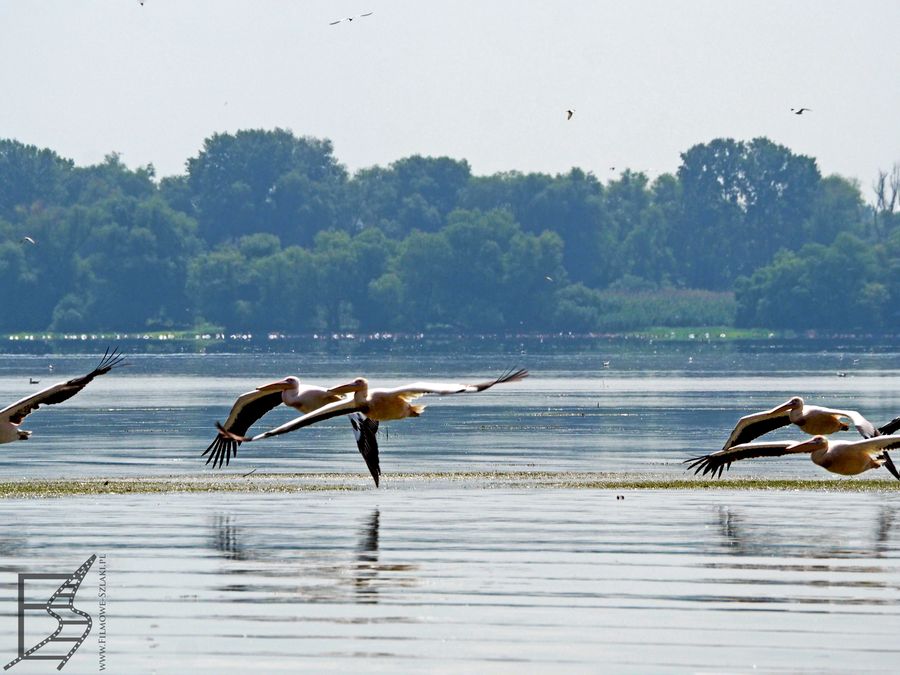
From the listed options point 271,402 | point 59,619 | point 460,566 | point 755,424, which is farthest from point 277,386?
point 59,619

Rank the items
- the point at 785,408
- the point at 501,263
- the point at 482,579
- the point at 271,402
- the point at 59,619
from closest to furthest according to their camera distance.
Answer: the point at 59,619
the point at 482,579
the point at 271,402
the point at 785,408
the point at 501,263

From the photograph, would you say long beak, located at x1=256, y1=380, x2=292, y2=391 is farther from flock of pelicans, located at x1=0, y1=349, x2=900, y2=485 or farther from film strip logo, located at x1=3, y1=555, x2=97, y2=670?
film strip logo, located at x1=3, y1=555, x2=97, y2=670

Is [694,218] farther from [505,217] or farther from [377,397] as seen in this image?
[377,397]

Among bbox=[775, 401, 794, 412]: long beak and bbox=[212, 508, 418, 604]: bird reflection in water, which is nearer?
bbox=[212, 508, 418, 604]: bird reflection in water

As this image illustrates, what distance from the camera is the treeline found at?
160m

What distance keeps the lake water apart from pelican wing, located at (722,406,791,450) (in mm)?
853

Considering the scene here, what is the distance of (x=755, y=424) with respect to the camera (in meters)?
25.3

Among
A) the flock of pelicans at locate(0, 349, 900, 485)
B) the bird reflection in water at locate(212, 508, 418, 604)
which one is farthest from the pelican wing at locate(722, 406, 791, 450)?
the bird reflection in water at locate(212, 508, 418, 604)

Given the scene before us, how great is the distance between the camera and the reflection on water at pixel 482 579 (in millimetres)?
15836

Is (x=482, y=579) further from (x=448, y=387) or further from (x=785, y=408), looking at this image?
(x=785, y=408)

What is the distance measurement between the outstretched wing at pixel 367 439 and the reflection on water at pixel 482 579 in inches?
23.5

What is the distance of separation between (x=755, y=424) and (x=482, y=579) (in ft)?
22.6

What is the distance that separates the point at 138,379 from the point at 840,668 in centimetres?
6652

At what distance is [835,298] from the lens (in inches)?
6275
